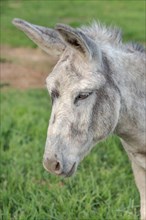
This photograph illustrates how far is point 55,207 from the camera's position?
4.48 m

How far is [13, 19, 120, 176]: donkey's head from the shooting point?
9.78 ft

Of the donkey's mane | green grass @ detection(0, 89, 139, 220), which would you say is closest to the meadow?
green grass @ detection(0, 89, 139, 220)

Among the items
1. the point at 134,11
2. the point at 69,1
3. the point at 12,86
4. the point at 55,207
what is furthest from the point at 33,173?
the point at 69,1

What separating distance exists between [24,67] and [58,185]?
6.53m

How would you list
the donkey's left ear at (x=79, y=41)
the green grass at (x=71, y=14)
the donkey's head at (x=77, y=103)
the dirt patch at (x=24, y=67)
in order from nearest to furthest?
the donkey's left ear at (x=79, y=41), the donkey's head at (x=77, y=103), the dirt patch at (x=24, y=67), the green grass at (x=71, y=14)

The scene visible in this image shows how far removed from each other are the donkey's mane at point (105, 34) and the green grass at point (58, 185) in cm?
142

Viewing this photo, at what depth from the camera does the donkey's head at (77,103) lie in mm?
2980

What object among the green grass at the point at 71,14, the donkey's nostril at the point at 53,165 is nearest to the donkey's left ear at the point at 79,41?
the donkey's nostril at the point at 53,165

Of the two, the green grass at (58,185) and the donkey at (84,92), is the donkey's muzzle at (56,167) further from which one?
the green grass at (58,185)

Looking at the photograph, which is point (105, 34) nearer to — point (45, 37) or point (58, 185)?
point (45, 37)

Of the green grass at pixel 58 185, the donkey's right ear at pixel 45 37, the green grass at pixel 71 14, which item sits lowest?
the green grass at pixel 58 185

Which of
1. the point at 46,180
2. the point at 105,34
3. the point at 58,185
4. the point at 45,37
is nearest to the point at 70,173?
the point at 45,37

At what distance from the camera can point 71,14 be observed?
1625 cm

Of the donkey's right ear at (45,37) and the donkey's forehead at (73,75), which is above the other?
the donkey's right ear at (45,37)
